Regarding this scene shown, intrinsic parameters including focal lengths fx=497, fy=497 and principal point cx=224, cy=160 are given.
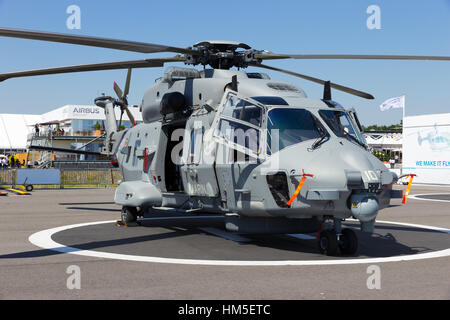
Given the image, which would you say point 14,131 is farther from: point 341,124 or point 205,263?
point 205,263

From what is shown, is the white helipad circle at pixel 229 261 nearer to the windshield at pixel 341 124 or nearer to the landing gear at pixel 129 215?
the windshield at pixel 341 124

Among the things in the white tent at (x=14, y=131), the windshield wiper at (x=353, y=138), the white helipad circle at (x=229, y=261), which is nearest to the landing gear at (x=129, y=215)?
the white helipad circle at (x=229, y=261)

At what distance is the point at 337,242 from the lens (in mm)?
8461

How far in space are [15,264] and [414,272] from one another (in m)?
5.96

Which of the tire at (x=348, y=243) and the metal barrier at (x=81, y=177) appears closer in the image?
the tire at (x=348, y=243)

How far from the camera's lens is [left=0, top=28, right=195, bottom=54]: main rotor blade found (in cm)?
747

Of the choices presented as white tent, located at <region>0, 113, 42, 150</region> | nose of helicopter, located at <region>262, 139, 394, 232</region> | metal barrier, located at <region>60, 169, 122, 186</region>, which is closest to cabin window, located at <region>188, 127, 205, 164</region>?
nose of helicopter, located at <region>262, 139, 394, 232</region>

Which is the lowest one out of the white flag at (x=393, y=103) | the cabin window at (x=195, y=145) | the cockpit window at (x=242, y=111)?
the cabin window at (x=195, y=145)

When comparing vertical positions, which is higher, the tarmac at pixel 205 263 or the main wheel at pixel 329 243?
the main wheel at pixel 329 243

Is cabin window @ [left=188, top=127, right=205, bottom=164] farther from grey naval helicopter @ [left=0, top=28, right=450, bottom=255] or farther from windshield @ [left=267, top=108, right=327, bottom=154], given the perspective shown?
windshield @ [left=267, top=108, right=327, bottom=154]

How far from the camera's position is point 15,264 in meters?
7.62

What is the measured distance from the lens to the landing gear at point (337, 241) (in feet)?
27.6
